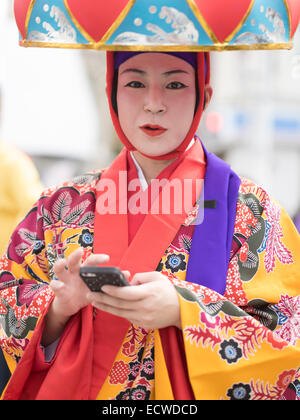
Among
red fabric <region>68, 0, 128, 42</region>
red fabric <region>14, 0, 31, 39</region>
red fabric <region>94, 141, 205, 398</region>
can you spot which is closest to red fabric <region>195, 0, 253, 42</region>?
red fabric <region>68, 0, 128, 42</region>

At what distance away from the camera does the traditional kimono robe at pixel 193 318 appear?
6.21 ft

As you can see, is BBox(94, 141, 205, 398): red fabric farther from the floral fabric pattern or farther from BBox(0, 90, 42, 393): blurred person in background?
BBox(0, 90, 42, 393): blurred person in background

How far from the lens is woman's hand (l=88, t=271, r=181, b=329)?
5.81 feet

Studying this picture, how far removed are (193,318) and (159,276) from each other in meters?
0.16

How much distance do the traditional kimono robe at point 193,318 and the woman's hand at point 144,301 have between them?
0.04 metres

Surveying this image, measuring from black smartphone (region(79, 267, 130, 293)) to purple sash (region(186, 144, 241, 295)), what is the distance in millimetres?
328

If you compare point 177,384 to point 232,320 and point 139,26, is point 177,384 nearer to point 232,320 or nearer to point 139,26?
point 232,320

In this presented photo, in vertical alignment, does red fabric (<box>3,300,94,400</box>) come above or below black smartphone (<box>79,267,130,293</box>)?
below

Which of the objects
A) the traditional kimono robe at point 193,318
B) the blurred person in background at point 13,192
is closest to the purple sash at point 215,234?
the traditional kimono robe at point 193,318

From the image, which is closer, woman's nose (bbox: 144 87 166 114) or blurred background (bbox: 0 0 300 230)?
woman's nose (bbox: 144 87 166 114)

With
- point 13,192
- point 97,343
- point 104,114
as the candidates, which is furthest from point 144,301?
point 104,114

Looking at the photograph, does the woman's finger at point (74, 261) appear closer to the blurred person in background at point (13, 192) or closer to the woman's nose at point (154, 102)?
the woman's nose at point (154, 102)

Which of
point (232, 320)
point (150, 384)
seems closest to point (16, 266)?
point (150, 384)

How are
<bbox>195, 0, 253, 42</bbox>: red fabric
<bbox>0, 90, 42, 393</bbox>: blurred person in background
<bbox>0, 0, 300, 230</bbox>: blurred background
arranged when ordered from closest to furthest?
1. <bbox>195, 0, 253, 42</bbox>: red fabric
2. <bbox>0, 90, 42, 393</bbox>: blurred person in background
3. <bbox>0, 0, 300, 230</bbox>: blurred background
